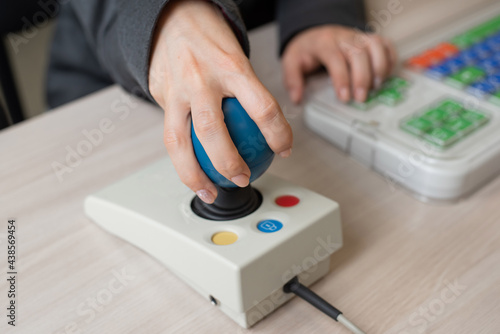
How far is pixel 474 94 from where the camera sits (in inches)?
23.3

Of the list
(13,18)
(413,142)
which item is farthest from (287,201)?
(13,18)

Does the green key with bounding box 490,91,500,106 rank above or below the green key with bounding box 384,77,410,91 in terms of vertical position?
above

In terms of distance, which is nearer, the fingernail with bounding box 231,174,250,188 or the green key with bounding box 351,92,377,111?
the fingernail with bounding box 231,174,250,188

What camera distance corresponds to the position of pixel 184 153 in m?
0.39

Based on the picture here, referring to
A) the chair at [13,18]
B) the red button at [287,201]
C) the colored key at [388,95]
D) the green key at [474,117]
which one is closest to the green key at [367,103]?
the colored key at [388,95]

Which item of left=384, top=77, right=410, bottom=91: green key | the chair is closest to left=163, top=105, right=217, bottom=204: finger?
left=384, top=77, right=410, bottom=91: green key

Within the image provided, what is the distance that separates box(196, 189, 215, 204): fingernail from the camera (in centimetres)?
40

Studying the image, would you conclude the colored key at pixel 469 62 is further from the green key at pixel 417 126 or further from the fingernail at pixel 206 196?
the fingernail at pixel 206 196

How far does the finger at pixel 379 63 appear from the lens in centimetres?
64

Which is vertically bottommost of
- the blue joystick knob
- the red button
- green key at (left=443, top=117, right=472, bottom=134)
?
green key at (left=443, top=117, right=472, bottom=134)

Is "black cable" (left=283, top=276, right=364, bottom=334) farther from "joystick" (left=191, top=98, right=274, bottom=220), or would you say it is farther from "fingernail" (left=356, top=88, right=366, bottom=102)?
"fingernail" (left=356, top=88, right=366, bottom=102)

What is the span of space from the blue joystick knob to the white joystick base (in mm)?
49

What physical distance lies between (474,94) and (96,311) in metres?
0.48

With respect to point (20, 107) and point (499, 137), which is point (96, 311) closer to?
point (499, 137)
